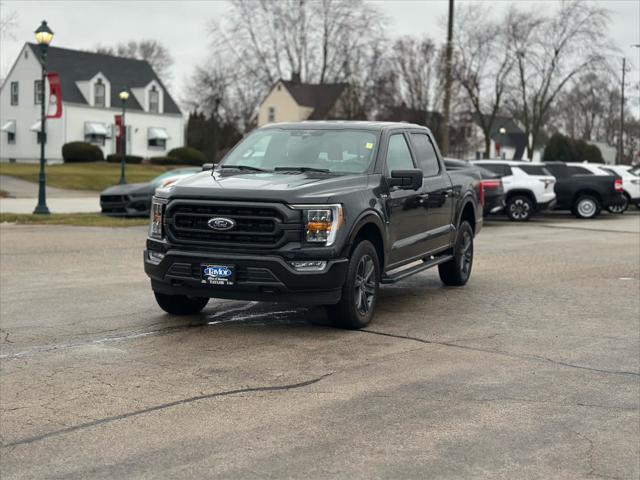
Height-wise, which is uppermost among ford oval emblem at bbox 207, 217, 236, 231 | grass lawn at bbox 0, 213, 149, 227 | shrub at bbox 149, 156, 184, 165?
shrub at bbox 149, 156, 184, 165

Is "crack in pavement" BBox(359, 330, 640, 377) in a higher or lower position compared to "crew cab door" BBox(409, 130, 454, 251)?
lower

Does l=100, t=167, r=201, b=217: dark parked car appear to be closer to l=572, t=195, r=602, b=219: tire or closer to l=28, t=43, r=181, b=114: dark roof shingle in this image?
l=572, t=195, r=602, b=219: tire

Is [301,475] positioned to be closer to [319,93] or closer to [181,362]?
[181,362]

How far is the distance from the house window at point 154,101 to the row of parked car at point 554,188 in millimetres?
44769

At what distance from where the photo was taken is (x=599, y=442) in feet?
16.8

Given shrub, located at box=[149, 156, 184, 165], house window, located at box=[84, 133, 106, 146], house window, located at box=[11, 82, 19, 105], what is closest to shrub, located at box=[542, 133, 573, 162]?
shrub, located at box=[149, 156, 184, 165]

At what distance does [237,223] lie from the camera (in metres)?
7.68

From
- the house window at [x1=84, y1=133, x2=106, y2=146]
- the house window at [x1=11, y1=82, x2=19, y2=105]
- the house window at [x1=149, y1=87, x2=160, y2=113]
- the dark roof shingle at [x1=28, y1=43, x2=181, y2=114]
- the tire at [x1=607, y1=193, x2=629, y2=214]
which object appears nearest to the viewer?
the tire at [x1=607, y1=193, x2=629, y2=214]

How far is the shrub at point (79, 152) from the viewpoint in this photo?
58.1 meters

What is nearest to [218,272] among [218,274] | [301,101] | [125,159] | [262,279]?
[218,274]

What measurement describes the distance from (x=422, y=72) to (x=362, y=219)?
175 ft

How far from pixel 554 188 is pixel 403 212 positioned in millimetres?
19903

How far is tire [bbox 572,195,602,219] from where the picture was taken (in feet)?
92.0

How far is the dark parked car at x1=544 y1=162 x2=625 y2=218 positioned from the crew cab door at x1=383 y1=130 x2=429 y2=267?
18974 millimetres
